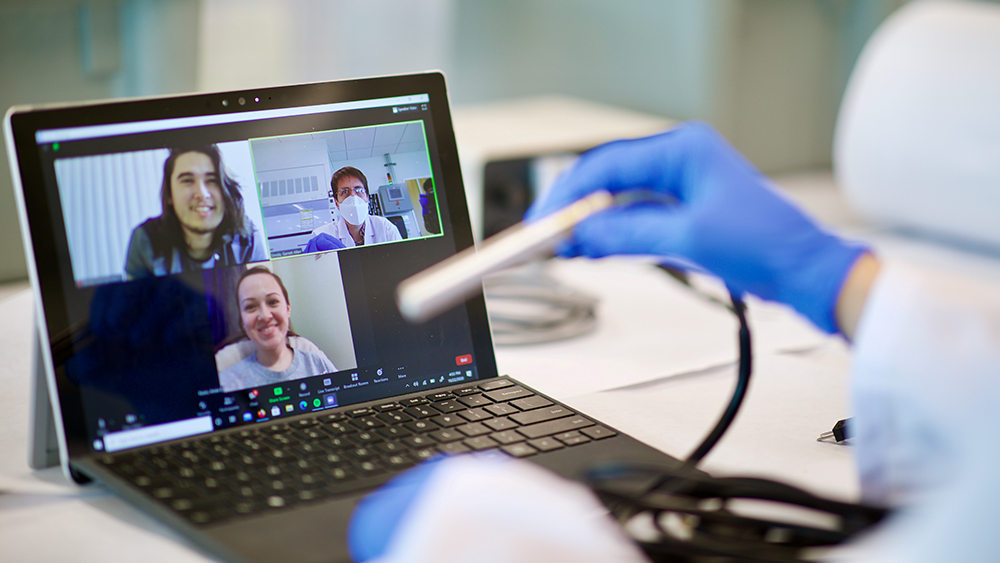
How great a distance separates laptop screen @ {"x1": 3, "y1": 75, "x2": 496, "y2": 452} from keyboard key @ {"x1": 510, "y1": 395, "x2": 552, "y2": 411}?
0.05m

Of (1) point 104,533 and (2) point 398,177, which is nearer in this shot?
(1) point 104,533

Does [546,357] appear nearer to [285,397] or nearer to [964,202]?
[285,397]

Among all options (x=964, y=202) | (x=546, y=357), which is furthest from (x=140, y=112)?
(x=964, y=202)

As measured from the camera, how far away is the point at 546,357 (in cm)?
91

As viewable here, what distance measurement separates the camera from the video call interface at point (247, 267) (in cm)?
65

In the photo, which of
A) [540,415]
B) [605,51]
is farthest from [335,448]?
[605,51]

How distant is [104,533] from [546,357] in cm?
42

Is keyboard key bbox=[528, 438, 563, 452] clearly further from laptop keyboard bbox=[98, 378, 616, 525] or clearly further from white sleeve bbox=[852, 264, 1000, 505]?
white sleeve bbox=[852, 264, 1000, 505]

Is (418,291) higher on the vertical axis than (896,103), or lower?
lower

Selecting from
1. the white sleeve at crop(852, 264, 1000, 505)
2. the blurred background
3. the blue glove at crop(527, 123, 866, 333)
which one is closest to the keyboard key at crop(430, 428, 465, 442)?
the blue glove at crop(527, 123, 866, 333)

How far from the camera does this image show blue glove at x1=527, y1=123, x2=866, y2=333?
1.86 ft

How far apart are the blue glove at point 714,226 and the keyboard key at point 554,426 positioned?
0.12 m

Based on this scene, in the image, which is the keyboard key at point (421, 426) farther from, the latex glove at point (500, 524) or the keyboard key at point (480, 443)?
the latex glove at point (500, 524)

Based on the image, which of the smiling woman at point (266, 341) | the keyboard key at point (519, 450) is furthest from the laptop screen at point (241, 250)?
the keyboard key at point (519, 450)
